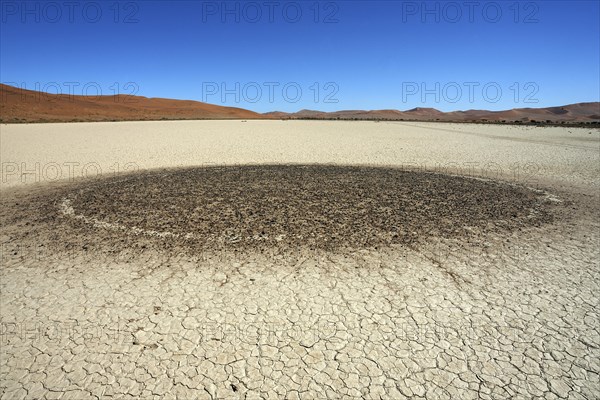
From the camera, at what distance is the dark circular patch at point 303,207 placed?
535 cm

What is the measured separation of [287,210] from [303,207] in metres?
0.36

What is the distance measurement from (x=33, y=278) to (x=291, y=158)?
414 inches

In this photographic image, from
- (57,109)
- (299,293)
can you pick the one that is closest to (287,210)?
(299,293)

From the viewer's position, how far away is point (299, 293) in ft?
12.2

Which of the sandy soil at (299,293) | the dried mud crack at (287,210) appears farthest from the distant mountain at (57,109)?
the sandy soil at (299,293)

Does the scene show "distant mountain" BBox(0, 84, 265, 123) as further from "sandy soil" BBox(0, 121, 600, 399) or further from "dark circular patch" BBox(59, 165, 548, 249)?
"sandy soil" BBox(0, 121, 600, 399)

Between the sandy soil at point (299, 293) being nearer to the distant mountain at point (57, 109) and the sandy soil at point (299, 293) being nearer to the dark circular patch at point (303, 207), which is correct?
the dark circular patch at point (303, 207)

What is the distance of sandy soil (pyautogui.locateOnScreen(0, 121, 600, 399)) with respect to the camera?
101 inches

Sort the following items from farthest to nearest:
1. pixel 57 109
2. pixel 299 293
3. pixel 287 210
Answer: pixel 57 109, pixel 287 210, pixel 299 293

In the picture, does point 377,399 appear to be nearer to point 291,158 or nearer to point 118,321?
point 118,321

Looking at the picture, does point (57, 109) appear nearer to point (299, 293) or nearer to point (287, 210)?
point (287, 210)

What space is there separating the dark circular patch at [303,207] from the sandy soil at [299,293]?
49mm

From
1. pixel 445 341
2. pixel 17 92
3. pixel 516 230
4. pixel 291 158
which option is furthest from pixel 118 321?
pixel 17 92

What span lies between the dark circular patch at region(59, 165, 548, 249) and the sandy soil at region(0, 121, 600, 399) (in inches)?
1.9
